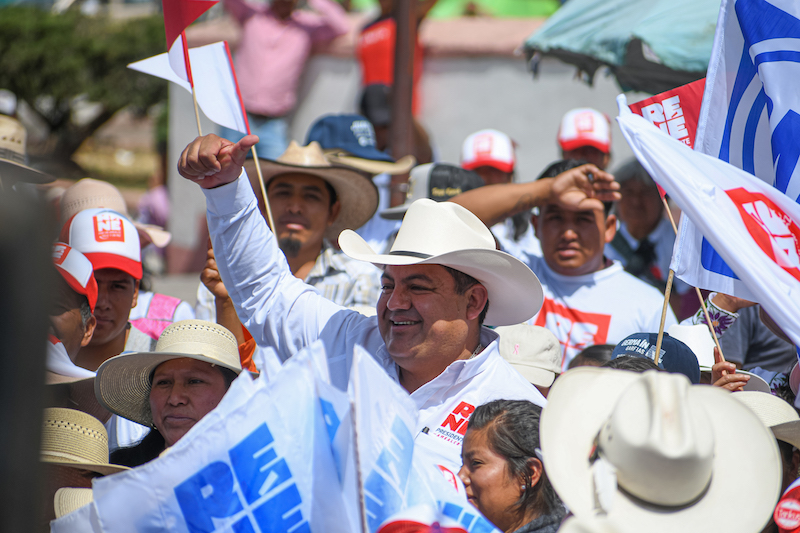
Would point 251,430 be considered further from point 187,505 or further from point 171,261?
point 171,261

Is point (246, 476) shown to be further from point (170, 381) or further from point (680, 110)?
point (680, 110)

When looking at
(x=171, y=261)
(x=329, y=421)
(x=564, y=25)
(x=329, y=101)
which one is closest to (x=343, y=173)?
(x=564, y=25)

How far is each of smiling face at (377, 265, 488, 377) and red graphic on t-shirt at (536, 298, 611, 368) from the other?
1.20 m

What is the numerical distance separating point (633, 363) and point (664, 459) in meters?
1.28

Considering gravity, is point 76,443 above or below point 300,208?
below

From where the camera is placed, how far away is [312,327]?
2945 millimetres

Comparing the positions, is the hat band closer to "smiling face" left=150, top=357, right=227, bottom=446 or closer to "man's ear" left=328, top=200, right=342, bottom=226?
"smiling face" left=150, top=357, right=227, bottom=446

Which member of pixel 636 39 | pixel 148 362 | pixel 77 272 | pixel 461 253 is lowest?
pixel 148 362

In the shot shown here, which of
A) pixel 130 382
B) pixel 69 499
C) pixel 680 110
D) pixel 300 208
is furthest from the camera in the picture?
pixel 300 208

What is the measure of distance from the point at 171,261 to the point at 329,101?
9.10 ft

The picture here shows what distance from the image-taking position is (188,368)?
2.81 meters

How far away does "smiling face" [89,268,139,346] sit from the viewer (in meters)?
3.48

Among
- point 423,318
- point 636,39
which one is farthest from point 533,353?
point 636,39

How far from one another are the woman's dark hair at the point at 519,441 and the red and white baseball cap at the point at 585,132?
3.48 metres
